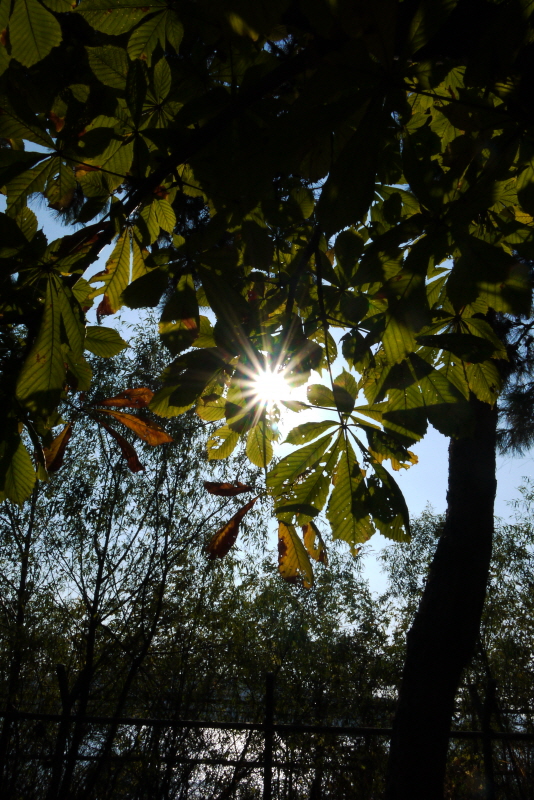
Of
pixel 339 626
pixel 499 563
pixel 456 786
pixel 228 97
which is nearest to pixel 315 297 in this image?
pixel 228 97

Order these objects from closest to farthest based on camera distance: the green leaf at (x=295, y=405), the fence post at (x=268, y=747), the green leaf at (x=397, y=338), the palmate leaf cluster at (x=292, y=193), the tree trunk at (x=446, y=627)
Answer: the palmate leaf cluster at (x=292, y=193) → the green leaf at (x=397, y=338) → the green leaf at (x=295, y=405) → the tree trunk at (x=446, y=627) → the fence post at (x=268, y=747)

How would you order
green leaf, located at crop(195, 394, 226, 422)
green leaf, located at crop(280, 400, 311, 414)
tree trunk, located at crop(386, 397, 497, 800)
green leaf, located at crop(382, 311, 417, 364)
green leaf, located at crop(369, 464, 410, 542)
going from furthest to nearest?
tree trunk, located at crop(386, 397, 497, 800), green leaf, located at crop(195, 394, 226, 422), green leaf, located at crop(280, 400, 311, 414), green leaf, located at crop(369, 464, 410, 542), green leaf, located at crop(382, 311, 417, 364)

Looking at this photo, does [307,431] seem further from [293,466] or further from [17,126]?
[17,126]

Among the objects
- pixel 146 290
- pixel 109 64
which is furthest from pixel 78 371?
pixel 109 64

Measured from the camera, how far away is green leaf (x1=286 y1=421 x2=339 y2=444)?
3.43 ft

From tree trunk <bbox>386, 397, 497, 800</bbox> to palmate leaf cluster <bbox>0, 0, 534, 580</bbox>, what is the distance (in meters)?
1.41

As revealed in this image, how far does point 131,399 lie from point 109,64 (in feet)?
2.40

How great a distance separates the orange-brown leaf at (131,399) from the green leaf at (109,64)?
2.20ft

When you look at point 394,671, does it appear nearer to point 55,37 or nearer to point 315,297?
point 315,297

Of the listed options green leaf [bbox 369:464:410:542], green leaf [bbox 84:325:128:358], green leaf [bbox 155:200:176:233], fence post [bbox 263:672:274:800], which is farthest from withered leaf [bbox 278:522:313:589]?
fence post [bbox 263:672:274:800]

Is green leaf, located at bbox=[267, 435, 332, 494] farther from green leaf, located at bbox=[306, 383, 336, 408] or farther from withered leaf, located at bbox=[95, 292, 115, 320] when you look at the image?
withered leaf, located at bbox=[95, 292, 115, 320]

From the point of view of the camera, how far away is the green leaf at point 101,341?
1.09 m

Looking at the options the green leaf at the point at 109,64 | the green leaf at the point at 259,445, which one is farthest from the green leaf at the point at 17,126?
the green leaf at the point at 259,445

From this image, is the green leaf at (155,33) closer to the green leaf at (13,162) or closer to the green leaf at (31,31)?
the green leaf at (31,31)
